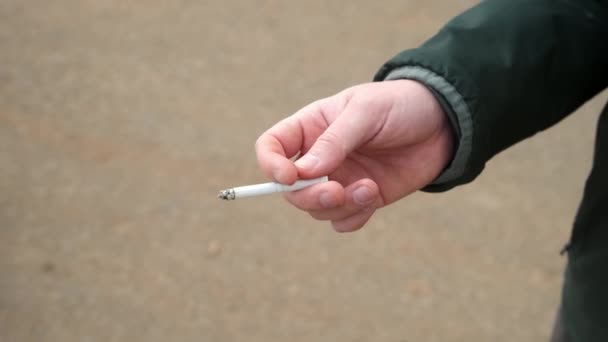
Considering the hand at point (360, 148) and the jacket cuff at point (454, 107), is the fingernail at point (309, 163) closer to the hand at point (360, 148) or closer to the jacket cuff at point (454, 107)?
the hand at point (360, 148)

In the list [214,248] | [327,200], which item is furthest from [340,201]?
[214,248]

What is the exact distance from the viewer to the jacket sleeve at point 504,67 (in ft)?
2.43

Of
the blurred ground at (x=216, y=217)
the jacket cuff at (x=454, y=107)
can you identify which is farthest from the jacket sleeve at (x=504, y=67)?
the blurred ground at (x=216, y=217)

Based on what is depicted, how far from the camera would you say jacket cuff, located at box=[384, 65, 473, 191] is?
0.74 m

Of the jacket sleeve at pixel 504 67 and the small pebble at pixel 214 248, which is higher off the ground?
the jacket sleeve at pixel 504 67

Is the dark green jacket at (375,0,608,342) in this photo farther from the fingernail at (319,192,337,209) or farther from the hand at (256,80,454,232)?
the fingernail at (319,192,337,209)

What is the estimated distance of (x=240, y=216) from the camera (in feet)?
5.29

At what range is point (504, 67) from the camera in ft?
2.44

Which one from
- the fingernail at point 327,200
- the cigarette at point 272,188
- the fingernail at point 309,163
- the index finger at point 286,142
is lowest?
the fingernail at point 327,200

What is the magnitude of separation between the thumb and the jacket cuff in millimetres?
73

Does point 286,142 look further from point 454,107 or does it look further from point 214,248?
point 214,248

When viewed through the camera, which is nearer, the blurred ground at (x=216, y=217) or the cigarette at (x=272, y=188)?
the cigarette at (x=272, y=188)

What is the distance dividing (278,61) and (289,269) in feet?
2.55

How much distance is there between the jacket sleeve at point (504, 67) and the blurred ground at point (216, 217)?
75 cm
